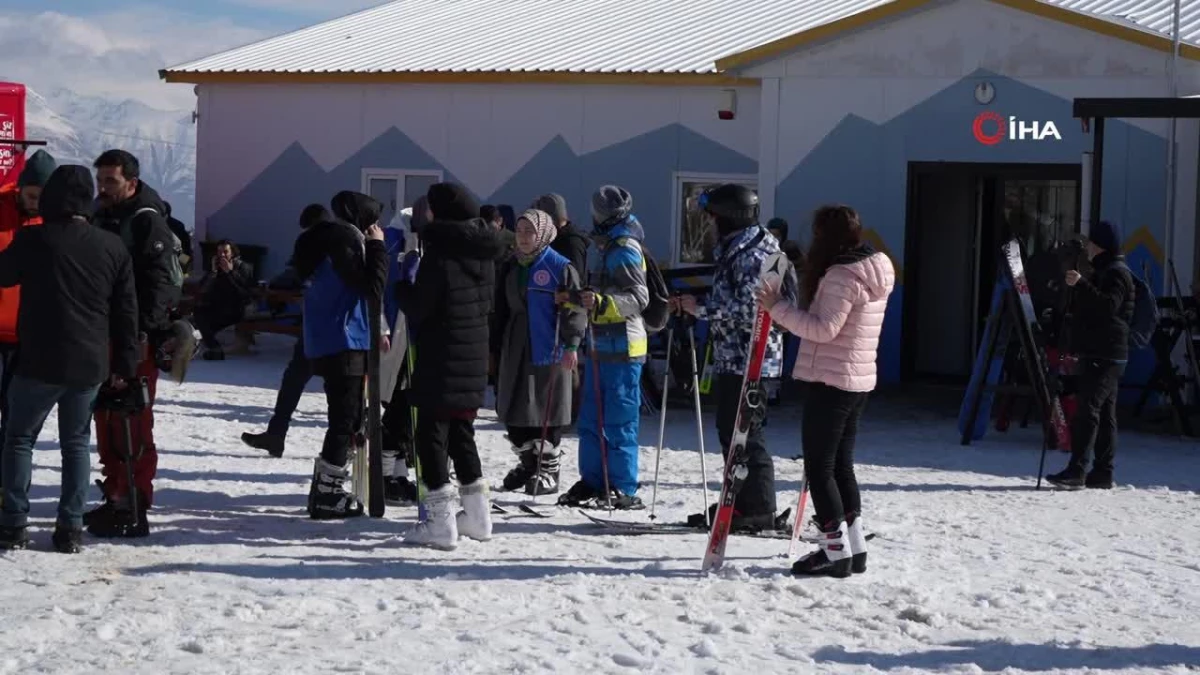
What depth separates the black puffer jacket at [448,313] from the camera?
8.25m

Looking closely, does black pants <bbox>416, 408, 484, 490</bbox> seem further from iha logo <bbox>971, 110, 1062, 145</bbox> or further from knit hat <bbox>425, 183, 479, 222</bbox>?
iha logo <bbox>971, 110, 1062, 145</bbox>

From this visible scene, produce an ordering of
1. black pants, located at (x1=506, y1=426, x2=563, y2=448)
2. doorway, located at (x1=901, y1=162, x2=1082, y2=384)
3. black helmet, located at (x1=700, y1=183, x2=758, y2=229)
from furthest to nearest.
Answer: doorway, located at (x1=901, y1=162, x2=1082, y2=384), black pants, located at (x1=506, y1=426, x2=563, y2=448), black helmet, located at (x1=700, y1=183, x2=758, y2=229)

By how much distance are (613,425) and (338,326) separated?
1.59 metres

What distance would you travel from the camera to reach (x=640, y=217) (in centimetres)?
1861

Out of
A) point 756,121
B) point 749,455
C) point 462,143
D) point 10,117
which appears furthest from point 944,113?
point 10,117

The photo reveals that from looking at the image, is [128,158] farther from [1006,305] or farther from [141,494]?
[1006,305]

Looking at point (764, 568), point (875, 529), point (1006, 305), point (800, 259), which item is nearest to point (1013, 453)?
point (1006, 305)

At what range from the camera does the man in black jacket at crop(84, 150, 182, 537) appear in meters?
8.28

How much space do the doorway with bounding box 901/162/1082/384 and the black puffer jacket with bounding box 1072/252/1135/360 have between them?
19.7ft

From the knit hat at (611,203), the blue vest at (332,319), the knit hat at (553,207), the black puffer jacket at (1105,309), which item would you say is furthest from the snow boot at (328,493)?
the black puffer jacket at (1105,309)

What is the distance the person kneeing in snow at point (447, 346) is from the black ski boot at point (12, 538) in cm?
174

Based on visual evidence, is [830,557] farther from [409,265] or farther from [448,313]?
[409,265]

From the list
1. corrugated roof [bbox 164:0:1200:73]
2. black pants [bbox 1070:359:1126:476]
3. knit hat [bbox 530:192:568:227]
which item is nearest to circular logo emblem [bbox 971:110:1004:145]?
corrugated roof [bbox 164:0:1200:73]

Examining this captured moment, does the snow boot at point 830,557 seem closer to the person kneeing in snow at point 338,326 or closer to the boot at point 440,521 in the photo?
the boot at point 440,521
